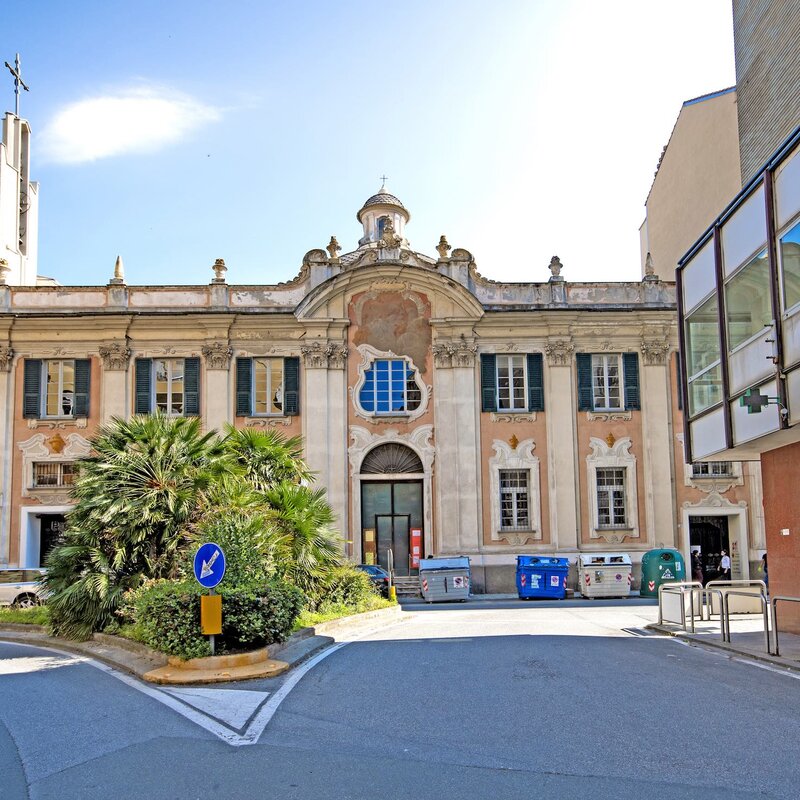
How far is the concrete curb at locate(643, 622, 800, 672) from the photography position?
12.6m

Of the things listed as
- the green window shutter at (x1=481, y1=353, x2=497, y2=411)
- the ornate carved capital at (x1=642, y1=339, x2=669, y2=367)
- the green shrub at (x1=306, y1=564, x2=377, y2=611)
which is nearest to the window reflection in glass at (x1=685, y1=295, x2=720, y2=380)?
the green shrub at (x1=306, y1=564, x2=377, y2=611)

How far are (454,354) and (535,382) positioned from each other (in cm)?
295

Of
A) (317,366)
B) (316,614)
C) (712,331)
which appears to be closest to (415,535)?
(317,366)

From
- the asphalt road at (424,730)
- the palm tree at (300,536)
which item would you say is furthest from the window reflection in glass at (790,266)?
the palm tree at (300,536)

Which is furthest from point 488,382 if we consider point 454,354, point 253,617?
point 253,617

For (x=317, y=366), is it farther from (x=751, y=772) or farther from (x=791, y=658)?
(x=751, y=772)

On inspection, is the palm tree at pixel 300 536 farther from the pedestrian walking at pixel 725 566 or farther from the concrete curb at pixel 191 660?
the pedestrian walking at pixel 725 566

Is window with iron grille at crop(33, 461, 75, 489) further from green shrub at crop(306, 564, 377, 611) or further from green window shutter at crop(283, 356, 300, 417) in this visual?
green shrub at crop(306, 564, 377, 611)

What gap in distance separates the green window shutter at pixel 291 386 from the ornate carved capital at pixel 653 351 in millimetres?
11954

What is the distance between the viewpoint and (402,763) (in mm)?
7582

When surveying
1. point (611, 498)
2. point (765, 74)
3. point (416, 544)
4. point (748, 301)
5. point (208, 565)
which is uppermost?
point (765, 74)

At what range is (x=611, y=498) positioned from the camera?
1298 inches

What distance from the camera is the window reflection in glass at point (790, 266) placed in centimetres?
1469

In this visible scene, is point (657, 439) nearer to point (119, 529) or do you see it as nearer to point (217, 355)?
point (217, 355)
